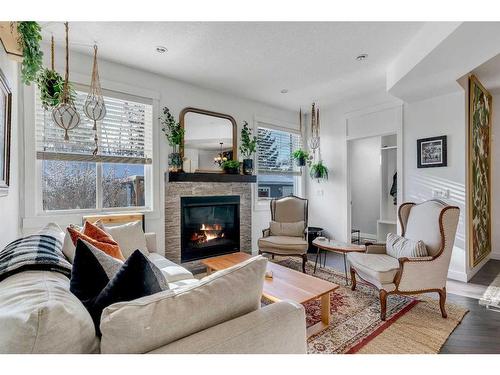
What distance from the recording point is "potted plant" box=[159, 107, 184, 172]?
3408mm

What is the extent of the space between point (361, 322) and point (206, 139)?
2965 mm

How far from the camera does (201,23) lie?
2307mm

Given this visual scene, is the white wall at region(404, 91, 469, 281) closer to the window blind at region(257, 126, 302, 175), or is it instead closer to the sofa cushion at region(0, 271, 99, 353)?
the window blind at region(257, 126, 302, 175)

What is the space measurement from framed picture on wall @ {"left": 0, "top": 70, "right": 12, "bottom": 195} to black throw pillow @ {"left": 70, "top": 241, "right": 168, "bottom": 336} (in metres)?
1.25

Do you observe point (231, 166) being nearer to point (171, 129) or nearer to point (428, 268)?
point (171, 129)

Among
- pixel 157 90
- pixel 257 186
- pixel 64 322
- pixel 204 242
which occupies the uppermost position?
pixel 157 90

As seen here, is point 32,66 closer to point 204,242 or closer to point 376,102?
point 204,242

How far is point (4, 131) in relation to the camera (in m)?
1.77

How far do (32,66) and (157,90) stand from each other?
1.86m

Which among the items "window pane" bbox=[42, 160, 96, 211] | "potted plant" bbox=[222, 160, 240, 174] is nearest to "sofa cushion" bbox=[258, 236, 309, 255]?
"potted plant" bbox=[222, 160, 240, 174]

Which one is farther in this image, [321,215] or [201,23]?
[321,215]

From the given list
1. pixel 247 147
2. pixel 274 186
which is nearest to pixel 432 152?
pixel 274 186

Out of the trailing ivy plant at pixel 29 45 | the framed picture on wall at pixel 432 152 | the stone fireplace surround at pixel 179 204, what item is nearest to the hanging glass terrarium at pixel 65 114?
the trailing ivy plant at pixel 29 45
